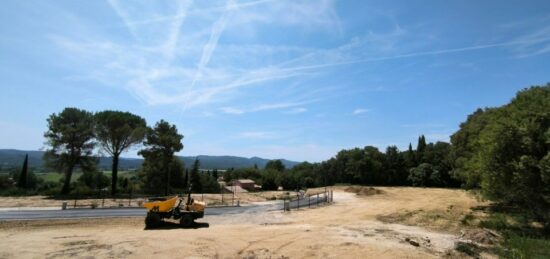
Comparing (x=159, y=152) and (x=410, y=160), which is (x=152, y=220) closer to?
(x=159, y=152)

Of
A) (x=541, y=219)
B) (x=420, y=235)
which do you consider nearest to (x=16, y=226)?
(x=420, y=235)

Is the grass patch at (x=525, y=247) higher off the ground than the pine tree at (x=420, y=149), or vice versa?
the pine tree at (x=420, y=149)

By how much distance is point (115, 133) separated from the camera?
53188mm

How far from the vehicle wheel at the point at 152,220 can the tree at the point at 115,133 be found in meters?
31.9

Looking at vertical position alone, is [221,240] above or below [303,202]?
below

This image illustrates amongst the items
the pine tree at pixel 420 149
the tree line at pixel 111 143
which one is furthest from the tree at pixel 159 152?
the pine tree at pixel 420 149

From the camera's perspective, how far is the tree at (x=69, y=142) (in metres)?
49.4

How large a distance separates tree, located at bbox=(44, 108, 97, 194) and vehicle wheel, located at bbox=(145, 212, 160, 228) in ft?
105

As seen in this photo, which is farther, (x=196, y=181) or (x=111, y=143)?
(x=196, y=181)

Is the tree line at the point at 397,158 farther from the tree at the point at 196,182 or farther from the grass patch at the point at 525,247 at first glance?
the grass patch at the point at 525,247

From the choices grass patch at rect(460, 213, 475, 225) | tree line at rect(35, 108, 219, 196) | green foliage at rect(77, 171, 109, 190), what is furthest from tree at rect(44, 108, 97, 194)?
grass patch at rect(460, 213, 475, 225)

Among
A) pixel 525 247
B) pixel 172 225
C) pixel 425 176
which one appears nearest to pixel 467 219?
pixel 525 247

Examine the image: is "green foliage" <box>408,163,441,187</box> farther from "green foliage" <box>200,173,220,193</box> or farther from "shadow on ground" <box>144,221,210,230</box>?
"shadow on ground" <box>144,221,210,230</box>

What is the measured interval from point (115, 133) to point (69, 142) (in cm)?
578
